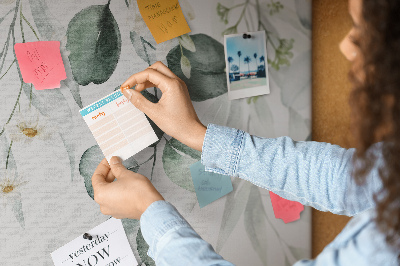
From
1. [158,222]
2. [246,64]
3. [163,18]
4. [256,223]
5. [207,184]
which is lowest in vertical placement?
[256,223]

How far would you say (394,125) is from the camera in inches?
15.4

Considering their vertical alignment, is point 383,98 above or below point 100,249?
above

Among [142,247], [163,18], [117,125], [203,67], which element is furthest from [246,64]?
[142,247]

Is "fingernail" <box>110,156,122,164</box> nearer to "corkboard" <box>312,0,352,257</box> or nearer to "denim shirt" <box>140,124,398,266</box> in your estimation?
"denim shirt" <box>140,124,398,266</box>

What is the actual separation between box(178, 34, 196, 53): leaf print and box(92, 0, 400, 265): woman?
82 millimetres

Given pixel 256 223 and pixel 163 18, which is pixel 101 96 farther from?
pixel 256 223

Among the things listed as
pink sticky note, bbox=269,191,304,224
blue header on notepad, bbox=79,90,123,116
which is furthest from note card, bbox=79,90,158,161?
pink sticky note, bbox=269,191,304,224

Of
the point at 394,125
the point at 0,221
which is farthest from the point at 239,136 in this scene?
the point at 0,221

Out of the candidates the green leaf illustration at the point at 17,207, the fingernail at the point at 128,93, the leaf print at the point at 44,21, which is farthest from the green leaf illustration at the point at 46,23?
the green leaf illustration at the point at 17,207

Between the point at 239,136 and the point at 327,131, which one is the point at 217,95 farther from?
the point at 327,131

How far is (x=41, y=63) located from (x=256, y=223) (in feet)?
1.82

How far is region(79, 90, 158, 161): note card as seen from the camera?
63cm

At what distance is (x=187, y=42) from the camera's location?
0.72 meters

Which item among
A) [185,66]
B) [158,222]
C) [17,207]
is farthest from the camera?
[185,66]
